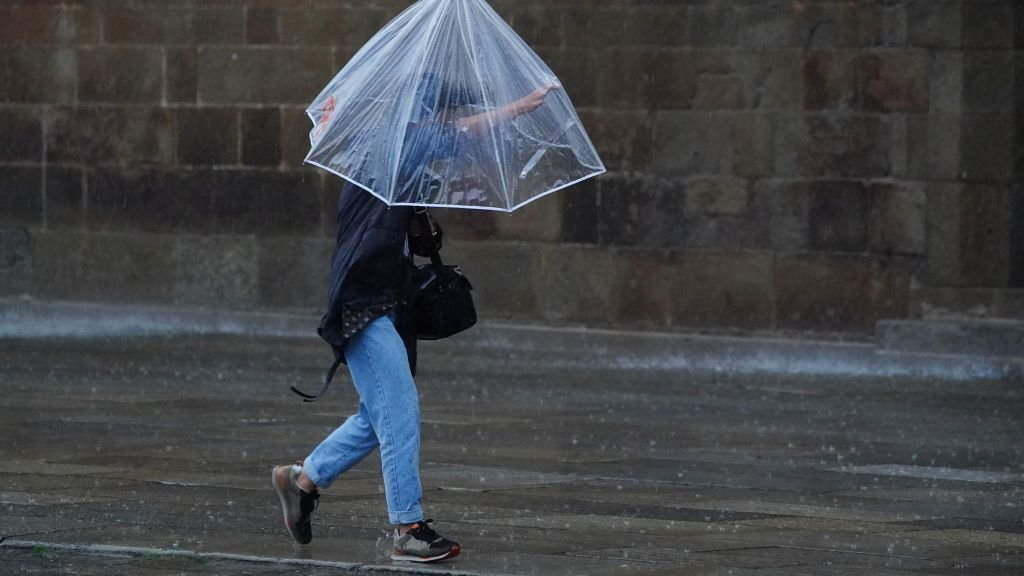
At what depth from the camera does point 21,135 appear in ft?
65.0

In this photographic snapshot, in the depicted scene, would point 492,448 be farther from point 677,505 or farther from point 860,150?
point 860,150

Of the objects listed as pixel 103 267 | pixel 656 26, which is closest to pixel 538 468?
pixel 656 26

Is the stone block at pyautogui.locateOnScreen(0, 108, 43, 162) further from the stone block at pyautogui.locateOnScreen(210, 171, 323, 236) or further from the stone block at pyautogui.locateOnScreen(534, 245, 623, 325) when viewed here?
the stone block at pyautogui.locateOnScreen(534, 245, 623, 325)

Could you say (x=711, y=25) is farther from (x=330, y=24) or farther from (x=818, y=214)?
(x=330, y=24)

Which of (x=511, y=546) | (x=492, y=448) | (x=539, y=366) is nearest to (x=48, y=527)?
(x=511, y=546)

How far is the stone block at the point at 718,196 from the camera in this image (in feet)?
56.2

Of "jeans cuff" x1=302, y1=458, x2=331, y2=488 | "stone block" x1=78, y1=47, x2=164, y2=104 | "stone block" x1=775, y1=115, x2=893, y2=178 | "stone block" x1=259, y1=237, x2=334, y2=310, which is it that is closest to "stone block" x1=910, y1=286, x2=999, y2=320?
"stone block" x1=775, y1=115, x2=893, y2=178

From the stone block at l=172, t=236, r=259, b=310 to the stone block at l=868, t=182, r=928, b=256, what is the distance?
510 cm

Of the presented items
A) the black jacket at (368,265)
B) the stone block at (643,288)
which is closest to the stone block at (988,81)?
the stone block at (643,288)

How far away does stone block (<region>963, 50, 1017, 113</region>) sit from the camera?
16156 mm

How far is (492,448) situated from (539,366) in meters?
5.12

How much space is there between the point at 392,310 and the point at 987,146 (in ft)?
29.5

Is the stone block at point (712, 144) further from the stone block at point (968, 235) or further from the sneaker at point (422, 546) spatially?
the sneaker at point (422, 546)

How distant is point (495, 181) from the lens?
8188 millimetres
